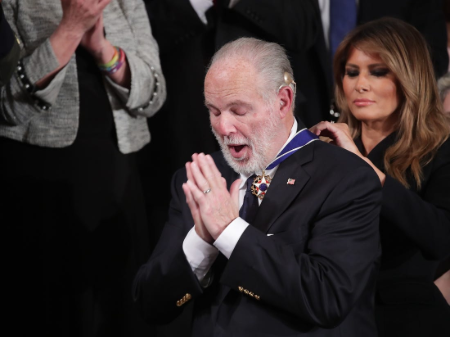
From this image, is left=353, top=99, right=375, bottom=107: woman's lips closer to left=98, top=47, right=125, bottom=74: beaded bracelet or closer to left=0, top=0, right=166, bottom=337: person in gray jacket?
left=0, top=0, right=166, bottom=337: person in gray jacket

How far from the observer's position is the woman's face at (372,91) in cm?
281

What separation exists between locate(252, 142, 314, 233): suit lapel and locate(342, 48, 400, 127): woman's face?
2.54ft

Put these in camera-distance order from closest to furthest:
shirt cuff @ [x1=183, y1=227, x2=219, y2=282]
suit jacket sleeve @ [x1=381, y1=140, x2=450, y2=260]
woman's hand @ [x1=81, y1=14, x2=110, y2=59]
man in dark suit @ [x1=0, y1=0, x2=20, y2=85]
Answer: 1. shirt cuff @ [x1=183, y1=227, x2=219, y2=282]
2. suit jacket sleeve @ [x1=381, y1=140, x2=450, y2=260]
3. man in dark suit @ [x1=0, y1=0, x2=20, y2=85]
4. woman's hand @ [x1=81, y1=14, x2=110, y2=59]

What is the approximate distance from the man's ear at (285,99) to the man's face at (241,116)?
0.04 m

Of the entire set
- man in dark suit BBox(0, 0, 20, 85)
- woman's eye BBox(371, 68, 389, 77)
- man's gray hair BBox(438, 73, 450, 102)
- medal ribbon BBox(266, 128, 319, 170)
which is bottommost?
man's gray hair BBox(438, 73, 450, 102)

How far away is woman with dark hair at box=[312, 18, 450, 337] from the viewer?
243 centimetres

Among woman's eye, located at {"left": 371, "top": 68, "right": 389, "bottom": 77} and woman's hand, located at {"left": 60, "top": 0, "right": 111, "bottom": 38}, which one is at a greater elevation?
woman's hand, located at {"left": 60, "top": 0, "right": 111, "bottom": 38}

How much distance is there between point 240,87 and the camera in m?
2.05

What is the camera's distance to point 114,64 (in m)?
2.84

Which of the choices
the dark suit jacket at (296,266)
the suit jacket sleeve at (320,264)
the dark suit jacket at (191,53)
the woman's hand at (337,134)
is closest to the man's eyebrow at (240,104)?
the dark suit jacket at (296,266)

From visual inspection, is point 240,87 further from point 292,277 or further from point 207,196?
point 292,277

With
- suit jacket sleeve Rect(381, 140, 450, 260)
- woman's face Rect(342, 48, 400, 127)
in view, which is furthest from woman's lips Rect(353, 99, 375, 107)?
suit jacket sleeve Rect(381, 140, 450, 260)

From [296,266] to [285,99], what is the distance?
551mm

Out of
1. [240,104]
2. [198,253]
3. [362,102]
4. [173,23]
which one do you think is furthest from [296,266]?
[173,23]
